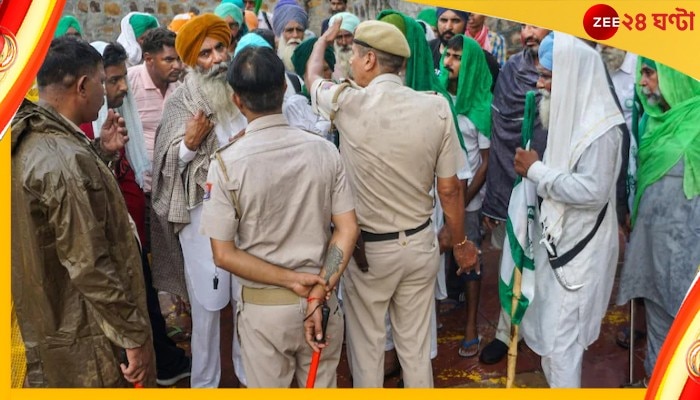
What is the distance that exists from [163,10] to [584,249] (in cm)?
537

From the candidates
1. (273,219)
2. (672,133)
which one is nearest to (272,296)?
(273,219)

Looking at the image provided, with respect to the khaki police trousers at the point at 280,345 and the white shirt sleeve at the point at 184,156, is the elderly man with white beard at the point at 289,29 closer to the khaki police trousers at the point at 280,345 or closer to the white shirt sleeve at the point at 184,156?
the white shirt sleeve at the point at 184,156

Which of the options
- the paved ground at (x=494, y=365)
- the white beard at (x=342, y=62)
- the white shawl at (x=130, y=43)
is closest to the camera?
the paved ground at (x=494, y=365)

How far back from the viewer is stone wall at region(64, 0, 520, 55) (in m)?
6.54

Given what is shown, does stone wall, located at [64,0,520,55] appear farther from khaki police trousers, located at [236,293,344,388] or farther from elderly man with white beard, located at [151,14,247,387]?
khaki police trousers, located at [236,293,344,388]

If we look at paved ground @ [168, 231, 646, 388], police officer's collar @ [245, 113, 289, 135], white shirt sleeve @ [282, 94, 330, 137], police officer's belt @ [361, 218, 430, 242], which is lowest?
paved ground @ [168, 231, 646, 388]

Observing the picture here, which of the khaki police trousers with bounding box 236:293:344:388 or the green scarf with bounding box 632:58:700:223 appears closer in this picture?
the khaki police trousers with bounding box 236:293:344:388

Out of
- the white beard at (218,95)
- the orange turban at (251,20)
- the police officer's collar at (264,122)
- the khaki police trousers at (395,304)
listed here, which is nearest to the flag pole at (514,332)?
the khaki police trousers at (395,304)

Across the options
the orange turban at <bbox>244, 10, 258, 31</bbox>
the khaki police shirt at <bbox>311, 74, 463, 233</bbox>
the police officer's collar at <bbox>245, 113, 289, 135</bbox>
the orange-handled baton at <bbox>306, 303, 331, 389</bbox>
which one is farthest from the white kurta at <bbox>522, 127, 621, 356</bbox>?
the orange turban at <bbox>244, 10, 258, 31</bbox>

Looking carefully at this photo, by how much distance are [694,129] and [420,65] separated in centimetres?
149

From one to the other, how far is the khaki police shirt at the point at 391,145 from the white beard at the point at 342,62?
1.20m

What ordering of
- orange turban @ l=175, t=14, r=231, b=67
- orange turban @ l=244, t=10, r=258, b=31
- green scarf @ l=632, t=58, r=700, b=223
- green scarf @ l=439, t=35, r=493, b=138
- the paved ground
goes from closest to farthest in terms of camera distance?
1. green scarf @ l=632, t=58, r=700, b=223
2. orange turban @ l=175, t=14, r=231, b=67
3. the paved ground
4. green scarf @ l=439, t=35, r=493, b=138
5. orange turban @ l=244, t=10, r=258, b=31

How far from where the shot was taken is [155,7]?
7770 mm

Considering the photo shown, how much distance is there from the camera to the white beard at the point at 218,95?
4.04 meters
